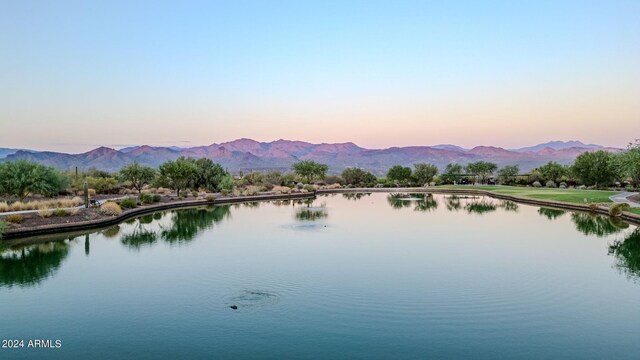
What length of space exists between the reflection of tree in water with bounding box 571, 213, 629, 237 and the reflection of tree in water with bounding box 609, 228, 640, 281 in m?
1.29

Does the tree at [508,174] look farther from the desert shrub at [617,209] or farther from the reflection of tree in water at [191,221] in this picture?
the reflection of tree in water at [191,221]

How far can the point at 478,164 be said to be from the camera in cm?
6912

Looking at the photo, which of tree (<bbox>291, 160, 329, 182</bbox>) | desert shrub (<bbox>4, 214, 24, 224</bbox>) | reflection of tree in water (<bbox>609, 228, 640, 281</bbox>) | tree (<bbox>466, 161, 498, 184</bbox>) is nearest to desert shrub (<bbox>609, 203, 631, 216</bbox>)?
reflection of tree in water (<bbox>609, 228, 640, 281</bbox>)

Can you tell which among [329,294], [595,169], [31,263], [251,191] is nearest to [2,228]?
[31,263]

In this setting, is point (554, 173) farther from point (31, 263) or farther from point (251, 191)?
point (31, 263)

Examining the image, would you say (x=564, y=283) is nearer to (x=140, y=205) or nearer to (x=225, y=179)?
(x=140, y=205)

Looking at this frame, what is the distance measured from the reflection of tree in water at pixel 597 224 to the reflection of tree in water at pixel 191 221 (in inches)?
733

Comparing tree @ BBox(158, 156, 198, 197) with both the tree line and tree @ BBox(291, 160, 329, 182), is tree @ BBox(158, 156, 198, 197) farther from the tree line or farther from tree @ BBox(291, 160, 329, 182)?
tree @ BBox(291, 160, 329, 182)

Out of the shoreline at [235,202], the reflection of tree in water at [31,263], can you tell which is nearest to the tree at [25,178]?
the shoreline at [235,202]

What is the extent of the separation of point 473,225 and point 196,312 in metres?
17.8

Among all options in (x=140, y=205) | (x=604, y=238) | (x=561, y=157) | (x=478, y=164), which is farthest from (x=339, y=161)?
(x=604, y=238)

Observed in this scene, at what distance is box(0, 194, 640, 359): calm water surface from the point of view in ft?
27.7

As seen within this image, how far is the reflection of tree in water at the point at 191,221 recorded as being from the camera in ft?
72.2

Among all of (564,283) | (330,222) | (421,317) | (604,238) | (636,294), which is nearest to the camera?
(421,317)
